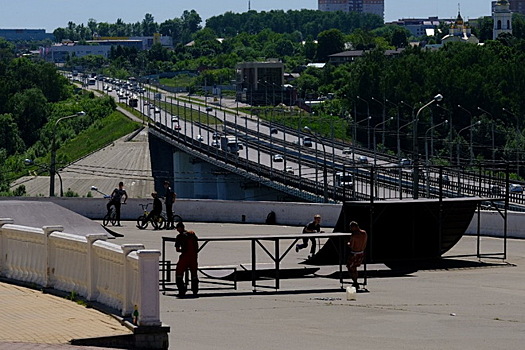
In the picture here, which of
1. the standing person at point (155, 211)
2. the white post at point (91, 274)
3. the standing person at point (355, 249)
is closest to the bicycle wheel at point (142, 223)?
the standing person at point (155, 211)

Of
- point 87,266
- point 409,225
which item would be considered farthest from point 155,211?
point 87,266

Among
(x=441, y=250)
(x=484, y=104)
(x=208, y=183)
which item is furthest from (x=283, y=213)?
(x=484, y=104)

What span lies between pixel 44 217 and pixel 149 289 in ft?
43.4

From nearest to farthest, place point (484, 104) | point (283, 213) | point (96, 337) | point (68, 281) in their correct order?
point (96, 337) → point (68, 281) → point (283, 213) → point (484, 104)

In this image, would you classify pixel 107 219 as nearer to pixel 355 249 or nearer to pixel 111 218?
pixel 111 218

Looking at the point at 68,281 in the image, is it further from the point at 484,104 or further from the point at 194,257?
the point at 484,104

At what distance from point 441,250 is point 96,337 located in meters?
17.7

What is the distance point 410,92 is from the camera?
146125 mm

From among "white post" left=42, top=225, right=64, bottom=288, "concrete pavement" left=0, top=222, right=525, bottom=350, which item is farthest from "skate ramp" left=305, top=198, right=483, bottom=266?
"white post" left=42, top=225, right=64, bottom=288

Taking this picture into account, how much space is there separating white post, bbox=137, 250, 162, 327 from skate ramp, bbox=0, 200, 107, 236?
11.9 m

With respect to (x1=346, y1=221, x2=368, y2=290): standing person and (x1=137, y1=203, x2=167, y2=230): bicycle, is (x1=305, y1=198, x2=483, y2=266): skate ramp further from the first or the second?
(x1=137, y1=203, x2=167, y2=230): bicycle

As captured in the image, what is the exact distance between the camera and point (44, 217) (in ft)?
95.0

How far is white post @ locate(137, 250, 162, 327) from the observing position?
52.7 feet

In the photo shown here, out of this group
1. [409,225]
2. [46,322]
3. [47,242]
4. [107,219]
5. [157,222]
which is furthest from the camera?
[107,219]
